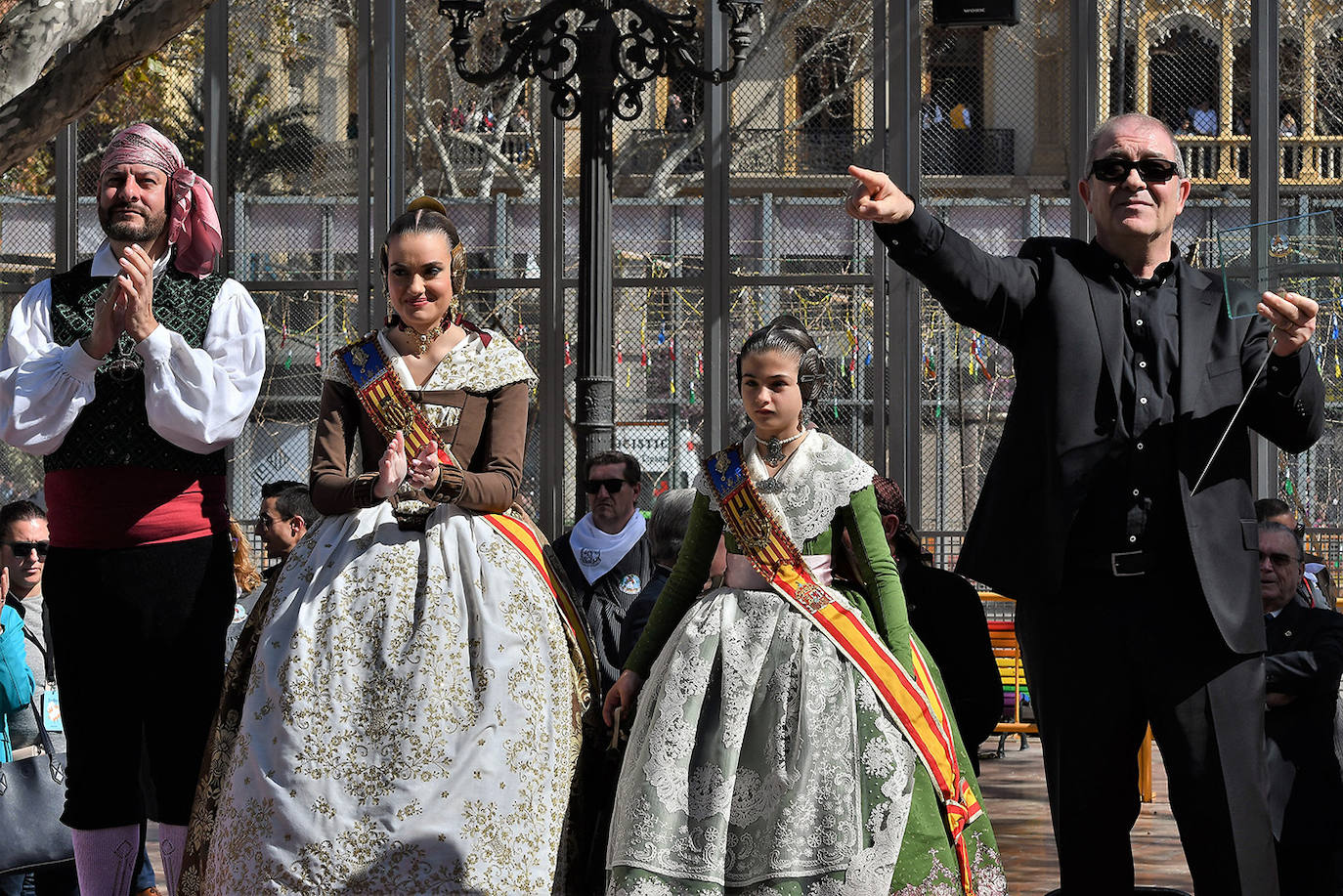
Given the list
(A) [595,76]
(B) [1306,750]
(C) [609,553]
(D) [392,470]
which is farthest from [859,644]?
(A) [595,76]

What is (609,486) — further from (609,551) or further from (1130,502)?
(1130,502)

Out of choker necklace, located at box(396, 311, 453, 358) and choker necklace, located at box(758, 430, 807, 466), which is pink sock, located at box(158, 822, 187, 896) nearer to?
choker necklace, located at box(396, 311, 453, 358)

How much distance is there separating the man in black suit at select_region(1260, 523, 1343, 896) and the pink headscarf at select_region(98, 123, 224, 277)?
280 centimetres

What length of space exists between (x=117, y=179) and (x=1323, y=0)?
6.07 metres

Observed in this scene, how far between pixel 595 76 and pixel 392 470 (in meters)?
3.44

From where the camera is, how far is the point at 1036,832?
657 centimetres

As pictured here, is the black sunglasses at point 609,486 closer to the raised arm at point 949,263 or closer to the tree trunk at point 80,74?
the tree trunk at point 80,74

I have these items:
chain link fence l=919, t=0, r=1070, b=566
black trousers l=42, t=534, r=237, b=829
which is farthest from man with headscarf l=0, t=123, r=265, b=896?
chain link fence l=919, t=0, r=1070, b=566

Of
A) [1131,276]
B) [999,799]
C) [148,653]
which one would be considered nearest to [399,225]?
[148,653]

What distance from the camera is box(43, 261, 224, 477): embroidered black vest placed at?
405 cm

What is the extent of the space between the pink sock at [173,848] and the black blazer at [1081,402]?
1949 millimetres

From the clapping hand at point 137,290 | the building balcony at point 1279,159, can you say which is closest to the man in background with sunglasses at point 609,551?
the clapping hand at point 137,290

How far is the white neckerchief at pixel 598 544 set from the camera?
6.22 m

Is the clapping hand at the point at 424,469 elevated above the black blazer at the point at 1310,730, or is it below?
above
